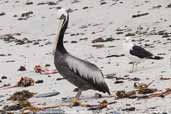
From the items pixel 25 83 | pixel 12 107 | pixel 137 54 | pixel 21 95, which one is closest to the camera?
pixel 12 107

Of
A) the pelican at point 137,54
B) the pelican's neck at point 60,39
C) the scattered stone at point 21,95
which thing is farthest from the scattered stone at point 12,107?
the pelican at point 137,54

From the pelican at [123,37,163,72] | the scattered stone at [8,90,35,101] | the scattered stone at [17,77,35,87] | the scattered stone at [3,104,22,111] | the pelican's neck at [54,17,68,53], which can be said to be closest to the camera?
the scattered stone at [3,104,22,111]

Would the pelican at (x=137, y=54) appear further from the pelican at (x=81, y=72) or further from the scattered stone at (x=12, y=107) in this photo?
the scattered stone at (x=12, y=107)

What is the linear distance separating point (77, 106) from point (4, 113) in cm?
103

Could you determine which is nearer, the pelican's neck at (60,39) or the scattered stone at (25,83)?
the pelican's neck at (60,39)

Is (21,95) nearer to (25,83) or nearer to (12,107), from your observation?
(12,107)

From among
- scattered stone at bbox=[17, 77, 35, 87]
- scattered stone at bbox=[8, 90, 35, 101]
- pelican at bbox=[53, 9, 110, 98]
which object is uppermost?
pelican at bbox=[53, 9, 110, 98]

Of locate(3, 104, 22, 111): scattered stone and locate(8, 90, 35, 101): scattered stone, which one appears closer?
locate(3, 104, 22, 111): scattered stone

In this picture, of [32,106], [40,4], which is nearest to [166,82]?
[32,106]

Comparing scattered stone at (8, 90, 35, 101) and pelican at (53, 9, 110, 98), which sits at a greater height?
pelican at (53, 9, 110, 98)

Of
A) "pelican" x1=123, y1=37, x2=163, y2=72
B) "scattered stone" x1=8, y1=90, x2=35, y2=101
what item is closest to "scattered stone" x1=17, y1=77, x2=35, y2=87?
"scattered stone" x1=8, y1=90, x2=35, y2=101

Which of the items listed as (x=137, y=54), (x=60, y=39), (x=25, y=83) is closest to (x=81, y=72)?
(x=60, y=39)

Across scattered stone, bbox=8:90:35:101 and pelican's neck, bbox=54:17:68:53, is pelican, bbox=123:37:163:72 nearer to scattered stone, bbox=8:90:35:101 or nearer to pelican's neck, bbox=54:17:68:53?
scattered stone, bbox=8:90:35:101

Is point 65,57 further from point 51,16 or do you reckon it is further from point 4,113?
point 51,16
